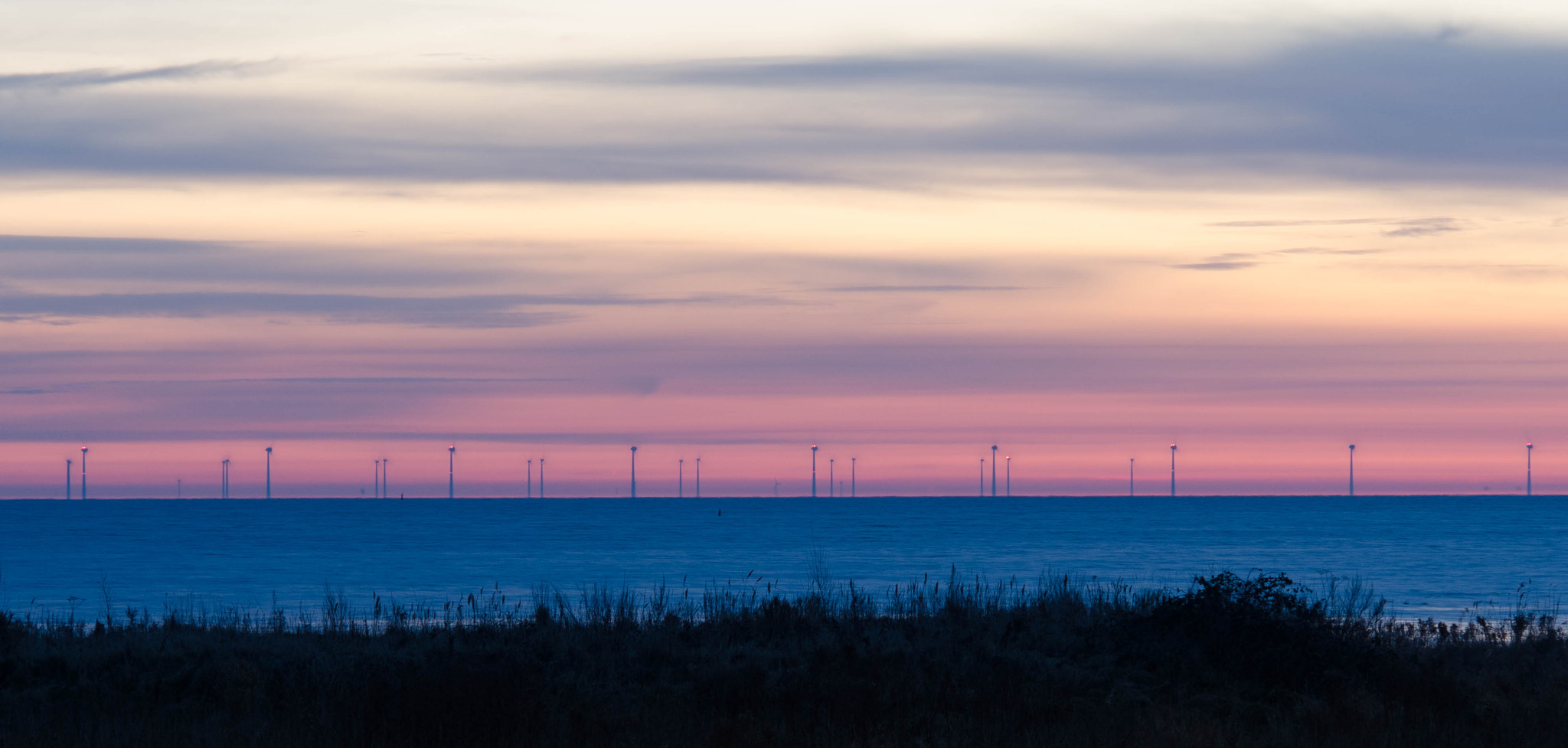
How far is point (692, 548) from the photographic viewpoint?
4011 inches

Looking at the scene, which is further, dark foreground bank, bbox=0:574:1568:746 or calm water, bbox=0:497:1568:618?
calm water, bbox=0:497:1568:618

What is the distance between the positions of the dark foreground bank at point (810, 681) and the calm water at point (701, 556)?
2334 centimetres

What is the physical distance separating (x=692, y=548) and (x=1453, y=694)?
276ft

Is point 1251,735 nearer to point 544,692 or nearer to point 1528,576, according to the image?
point 544,692

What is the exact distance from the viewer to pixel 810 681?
2016 cm

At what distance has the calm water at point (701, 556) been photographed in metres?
59.2

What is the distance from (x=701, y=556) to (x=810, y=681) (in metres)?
71.2

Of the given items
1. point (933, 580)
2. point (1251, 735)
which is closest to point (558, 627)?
point (1251, 735)

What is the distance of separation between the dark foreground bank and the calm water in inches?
919

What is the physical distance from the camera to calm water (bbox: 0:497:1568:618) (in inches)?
2330

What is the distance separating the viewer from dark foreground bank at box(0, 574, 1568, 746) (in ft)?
55.6

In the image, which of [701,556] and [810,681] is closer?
[810,681]

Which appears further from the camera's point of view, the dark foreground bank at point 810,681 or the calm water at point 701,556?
the calm water at point 701,556

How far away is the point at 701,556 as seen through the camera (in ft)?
298
